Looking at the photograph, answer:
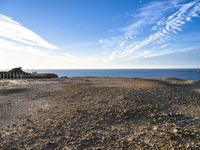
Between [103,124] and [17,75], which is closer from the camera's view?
[103,124]

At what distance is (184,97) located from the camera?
55.2ft

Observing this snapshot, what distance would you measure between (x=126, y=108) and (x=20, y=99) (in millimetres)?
9077

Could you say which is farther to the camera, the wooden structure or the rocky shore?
the wooden structure

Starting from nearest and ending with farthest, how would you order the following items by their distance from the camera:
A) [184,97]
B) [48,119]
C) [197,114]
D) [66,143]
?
[66,143], [48,119], [197,114], [184,97]

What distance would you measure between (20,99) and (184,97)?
12731mm

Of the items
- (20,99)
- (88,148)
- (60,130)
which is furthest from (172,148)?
(20,99)

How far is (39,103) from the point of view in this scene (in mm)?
15773

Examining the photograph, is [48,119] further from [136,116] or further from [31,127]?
[136,116]

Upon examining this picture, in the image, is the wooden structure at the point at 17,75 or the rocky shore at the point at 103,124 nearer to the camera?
the rocky shore at the point at 103,124

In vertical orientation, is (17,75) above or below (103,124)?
above

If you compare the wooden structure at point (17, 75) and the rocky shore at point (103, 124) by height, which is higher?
the wooden structure at point (17, 75)

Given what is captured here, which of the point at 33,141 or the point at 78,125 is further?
the point at 78,125

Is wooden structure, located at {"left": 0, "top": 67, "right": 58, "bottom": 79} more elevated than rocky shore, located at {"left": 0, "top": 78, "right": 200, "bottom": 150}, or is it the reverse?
wooden structure, located at {"left": 0, "top": 67, "right": 58, "bottom": 79}

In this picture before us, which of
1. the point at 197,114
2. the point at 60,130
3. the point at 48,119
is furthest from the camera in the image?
the point at 197,114
